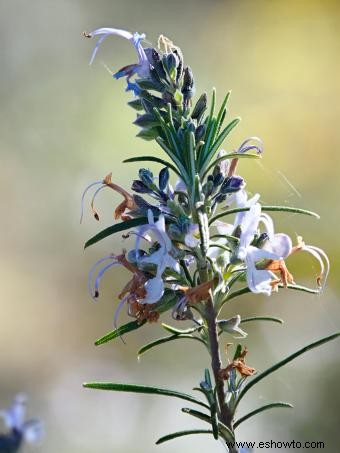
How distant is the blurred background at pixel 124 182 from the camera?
3.55m

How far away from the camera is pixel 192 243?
103 cm

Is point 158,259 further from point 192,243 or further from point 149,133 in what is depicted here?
point 149,133

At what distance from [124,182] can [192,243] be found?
4230mm

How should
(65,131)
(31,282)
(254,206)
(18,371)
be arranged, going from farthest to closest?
(65,131) → (31,282) → (18,371) → (254,206)

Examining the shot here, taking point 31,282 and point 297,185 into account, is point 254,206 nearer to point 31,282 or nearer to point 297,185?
point 297,185

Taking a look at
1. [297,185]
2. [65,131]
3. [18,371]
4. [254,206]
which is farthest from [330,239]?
[254,206]

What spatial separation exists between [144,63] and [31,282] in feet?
13.6

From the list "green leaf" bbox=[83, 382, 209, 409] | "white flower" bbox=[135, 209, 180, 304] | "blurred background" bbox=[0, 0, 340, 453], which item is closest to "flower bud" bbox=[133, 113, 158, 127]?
"white flower" bbox=[135, 209, 180, 304]

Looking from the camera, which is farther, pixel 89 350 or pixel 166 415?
pixel 89 350

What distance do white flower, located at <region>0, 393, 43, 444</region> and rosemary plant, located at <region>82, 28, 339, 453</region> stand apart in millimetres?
149

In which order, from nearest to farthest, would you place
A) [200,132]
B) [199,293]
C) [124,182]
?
[199,293] → [200,132] → [124,182]

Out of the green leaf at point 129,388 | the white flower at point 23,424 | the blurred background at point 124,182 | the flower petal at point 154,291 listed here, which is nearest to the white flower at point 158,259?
the flower petal at point 154,291

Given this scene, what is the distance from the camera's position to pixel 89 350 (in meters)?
4.31

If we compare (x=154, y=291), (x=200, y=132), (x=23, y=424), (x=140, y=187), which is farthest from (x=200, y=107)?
(x=23, y=424)
